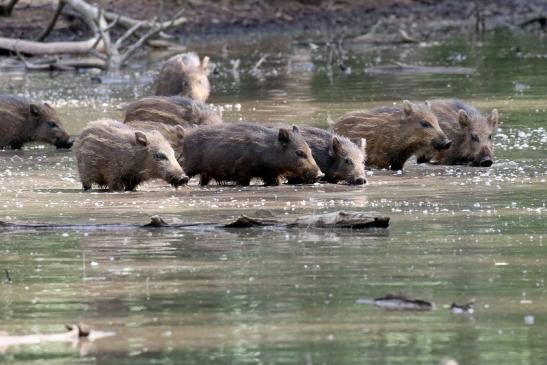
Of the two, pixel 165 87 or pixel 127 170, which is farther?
pixel 165 87

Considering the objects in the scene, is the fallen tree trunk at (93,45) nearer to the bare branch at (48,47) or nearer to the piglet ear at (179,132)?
the bare branch at (48,47)

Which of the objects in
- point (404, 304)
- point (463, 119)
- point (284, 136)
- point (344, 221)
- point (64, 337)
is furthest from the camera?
point (463, 119)

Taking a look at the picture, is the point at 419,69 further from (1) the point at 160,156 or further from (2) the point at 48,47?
(1) the point at 160,156

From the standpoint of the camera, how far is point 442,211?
41.5 ft

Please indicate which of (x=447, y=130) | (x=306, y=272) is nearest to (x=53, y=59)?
(x=447, y=130)

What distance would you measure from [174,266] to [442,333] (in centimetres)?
264

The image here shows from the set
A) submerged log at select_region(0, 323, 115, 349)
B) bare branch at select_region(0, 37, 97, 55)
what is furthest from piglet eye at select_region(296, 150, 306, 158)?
bare branch at select_region(0, 37, 97, 55)

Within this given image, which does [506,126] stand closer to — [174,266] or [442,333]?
[174,266]

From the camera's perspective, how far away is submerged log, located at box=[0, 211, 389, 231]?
1162cm

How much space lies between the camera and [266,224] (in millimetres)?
11836

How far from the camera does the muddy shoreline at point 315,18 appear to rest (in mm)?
43344

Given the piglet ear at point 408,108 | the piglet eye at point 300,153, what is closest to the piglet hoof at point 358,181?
the piglet eye at point 300,153

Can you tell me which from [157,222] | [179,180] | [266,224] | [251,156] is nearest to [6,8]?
[251,156]

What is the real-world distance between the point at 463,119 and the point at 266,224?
232 inches
